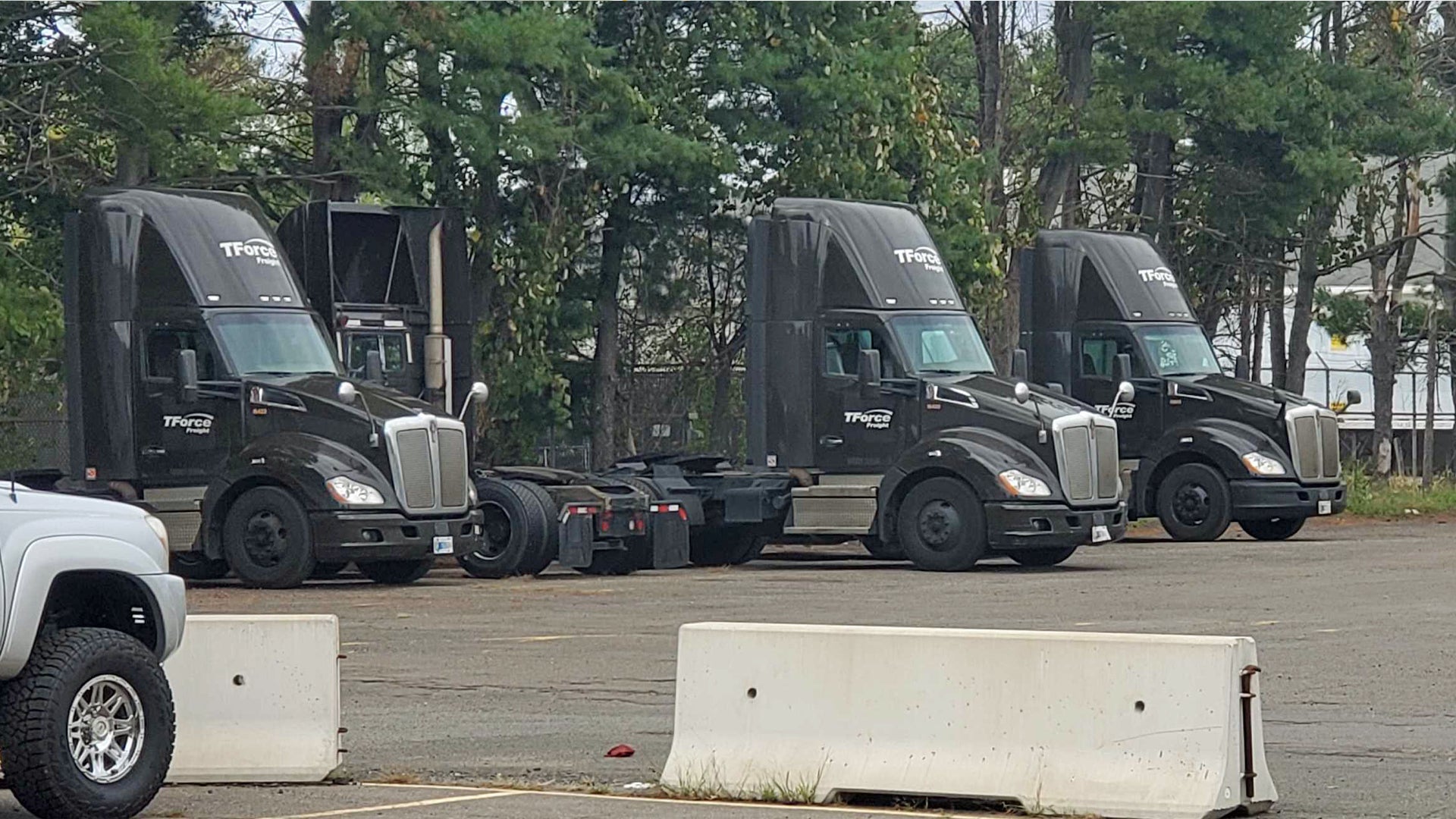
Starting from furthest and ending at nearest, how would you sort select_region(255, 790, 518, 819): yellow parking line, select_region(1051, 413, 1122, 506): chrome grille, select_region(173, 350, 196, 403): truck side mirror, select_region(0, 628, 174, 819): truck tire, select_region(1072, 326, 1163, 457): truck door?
select_region(1072, 326, 1163, 457): truck door → select_region(1051, 413, 1122, 506): chrome grille → select_region(173, 350, 196, 403): truck side mirror → select_region(255, 790, 518, 819): yellow parking line → select_region(0, 628, 174, 819): truck tire

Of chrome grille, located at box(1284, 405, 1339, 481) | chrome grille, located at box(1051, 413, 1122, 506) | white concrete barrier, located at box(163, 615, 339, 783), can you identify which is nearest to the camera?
white concrete barrier, located at box(163, 615, 339, 783)

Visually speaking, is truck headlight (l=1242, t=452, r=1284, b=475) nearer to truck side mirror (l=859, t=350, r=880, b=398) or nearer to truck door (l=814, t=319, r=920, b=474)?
truck door (l=814, t=319, r=920, b=474)

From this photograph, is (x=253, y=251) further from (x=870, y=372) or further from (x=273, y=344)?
(x=870, y=372)

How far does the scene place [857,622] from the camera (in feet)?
61.1

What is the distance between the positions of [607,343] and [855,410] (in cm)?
1079

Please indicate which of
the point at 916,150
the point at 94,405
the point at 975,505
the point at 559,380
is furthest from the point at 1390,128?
the point at 94,405

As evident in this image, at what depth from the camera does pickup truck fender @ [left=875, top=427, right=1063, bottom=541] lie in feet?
82.8

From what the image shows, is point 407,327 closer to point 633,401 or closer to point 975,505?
point 975,505

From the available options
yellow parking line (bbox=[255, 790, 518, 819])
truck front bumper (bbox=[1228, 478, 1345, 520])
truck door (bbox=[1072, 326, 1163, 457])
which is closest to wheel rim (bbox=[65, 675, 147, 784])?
yellow parking line (bbox=[255, 790, 518, 819])

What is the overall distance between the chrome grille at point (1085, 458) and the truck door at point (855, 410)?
5.61ft

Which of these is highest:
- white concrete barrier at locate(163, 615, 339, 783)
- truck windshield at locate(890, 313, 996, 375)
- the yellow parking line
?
truck windshield at locate(890, 313, 996, 375)

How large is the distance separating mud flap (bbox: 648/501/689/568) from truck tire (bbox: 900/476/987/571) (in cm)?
235

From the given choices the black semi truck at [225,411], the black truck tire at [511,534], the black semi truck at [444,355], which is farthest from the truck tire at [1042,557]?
the black semi truck at [225,411]

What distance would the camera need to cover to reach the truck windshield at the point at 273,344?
78.3 ft
